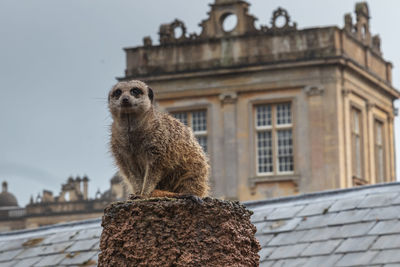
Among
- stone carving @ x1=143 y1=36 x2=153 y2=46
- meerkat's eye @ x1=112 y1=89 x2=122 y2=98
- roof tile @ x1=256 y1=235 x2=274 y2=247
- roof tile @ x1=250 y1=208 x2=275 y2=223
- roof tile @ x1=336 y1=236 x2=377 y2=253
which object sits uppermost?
stone carving @ x1=143 y1=36 x2=153 y2=46

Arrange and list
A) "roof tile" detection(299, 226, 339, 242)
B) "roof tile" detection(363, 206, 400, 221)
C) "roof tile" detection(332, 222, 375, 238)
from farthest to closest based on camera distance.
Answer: "roof tile" detection(299, 226, 339, 242)
"roof tile" detection(363, 206, 400, 221)
"roof tile" detection(332, 222, 375, 238)

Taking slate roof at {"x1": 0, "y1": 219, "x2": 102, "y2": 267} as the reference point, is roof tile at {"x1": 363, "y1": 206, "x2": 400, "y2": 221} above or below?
above

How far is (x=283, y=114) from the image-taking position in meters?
58.6

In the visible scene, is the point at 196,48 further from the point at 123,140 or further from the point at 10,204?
the point at 123,140

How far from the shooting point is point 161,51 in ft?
202

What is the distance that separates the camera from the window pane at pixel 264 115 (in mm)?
58906

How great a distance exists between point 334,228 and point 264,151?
41.5m

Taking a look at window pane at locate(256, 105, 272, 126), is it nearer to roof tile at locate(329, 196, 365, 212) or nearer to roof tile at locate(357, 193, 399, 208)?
roof tile at locate(329, 196, 365, 212)

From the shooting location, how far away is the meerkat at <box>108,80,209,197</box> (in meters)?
7.88

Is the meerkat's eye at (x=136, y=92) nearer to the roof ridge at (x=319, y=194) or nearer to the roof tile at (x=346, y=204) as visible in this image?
the roof tile at (x=346, y=204)

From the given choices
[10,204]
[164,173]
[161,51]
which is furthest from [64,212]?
[164,173]

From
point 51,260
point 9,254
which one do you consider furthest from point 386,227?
point 9,254

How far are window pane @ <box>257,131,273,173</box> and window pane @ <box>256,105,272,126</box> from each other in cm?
53

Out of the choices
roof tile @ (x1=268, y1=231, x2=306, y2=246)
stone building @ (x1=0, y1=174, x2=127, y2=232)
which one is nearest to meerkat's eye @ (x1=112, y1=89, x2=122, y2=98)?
roof tile @ (x1=268, y1=231, x2=306, y2=246)
